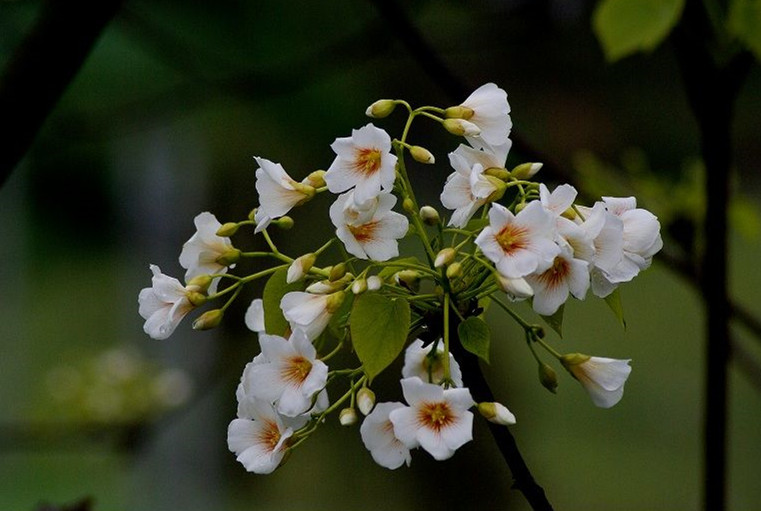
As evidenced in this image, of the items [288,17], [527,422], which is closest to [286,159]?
[288,17]

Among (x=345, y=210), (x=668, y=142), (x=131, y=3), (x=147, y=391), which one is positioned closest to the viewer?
(x=345, y=210)

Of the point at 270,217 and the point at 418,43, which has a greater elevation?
the point at 270,217

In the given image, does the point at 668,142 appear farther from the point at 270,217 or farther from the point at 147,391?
the point at 270,217

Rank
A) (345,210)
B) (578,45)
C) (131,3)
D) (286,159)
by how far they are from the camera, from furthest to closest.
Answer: (578,45) → (286,159) → (131,3) → (345,210)

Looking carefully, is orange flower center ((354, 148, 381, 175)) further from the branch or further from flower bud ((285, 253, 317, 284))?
the branch

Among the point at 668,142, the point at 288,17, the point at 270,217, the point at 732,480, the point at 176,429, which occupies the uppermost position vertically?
the point at 270,217

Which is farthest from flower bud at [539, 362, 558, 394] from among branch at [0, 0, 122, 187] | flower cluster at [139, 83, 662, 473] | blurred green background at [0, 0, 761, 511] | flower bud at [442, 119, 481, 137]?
blurred green background at [0, 0, 761, 511]

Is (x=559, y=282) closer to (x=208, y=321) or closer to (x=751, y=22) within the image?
(x=208, y=321)

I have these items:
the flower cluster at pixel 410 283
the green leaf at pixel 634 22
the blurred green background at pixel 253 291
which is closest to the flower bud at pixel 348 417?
the flower cluster at pixel 410 283
